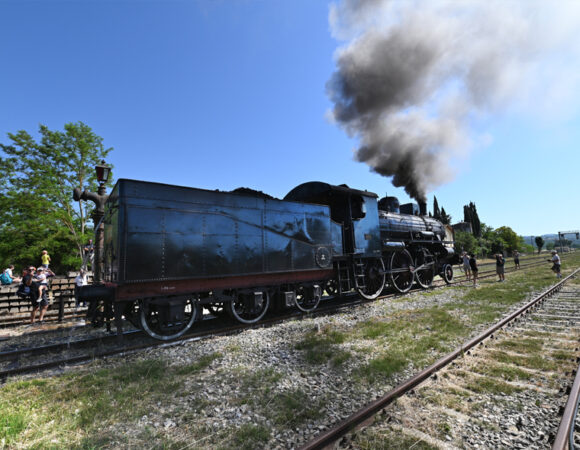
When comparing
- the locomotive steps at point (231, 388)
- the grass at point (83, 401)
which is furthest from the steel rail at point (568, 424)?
the grass at point (83, 401)

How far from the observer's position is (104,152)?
24094 mm

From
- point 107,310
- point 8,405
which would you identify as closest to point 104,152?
point 107,310

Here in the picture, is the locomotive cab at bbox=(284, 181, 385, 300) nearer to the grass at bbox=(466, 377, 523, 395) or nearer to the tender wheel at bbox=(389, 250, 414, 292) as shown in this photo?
the tender wheel at bbox=(389, 250, 414, 292)

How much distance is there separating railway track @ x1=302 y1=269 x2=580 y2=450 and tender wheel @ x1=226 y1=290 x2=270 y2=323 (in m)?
4.30

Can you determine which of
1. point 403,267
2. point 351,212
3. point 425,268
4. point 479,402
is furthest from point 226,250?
point 425,268

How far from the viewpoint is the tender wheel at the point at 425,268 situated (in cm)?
1290

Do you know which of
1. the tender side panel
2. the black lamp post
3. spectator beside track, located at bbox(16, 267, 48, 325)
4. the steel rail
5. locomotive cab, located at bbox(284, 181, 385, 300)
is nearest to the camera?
the steel rail

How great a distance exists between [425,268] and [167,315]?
1144 cm

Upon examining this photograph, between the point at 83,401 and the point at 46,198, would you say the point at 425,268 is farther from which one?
the point at 46,198

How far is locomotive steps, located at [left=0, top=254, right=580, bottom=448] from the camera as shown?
9.11 ft

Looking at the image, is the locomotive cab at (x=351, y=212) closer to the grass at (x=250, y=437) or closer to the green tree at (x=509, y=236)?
the grass at (x=250, y=437)

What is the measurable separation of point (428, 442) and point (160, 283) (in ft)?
16.9

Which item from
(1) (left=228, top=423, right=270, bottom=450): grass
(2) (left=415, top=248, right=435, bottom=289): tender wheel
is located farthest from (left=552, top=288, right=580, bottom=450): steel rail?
(2) (left=415, top=248, right=435, bottom=289): tender wheel

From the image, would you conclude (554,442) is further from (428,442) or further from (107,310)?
(107,310)
